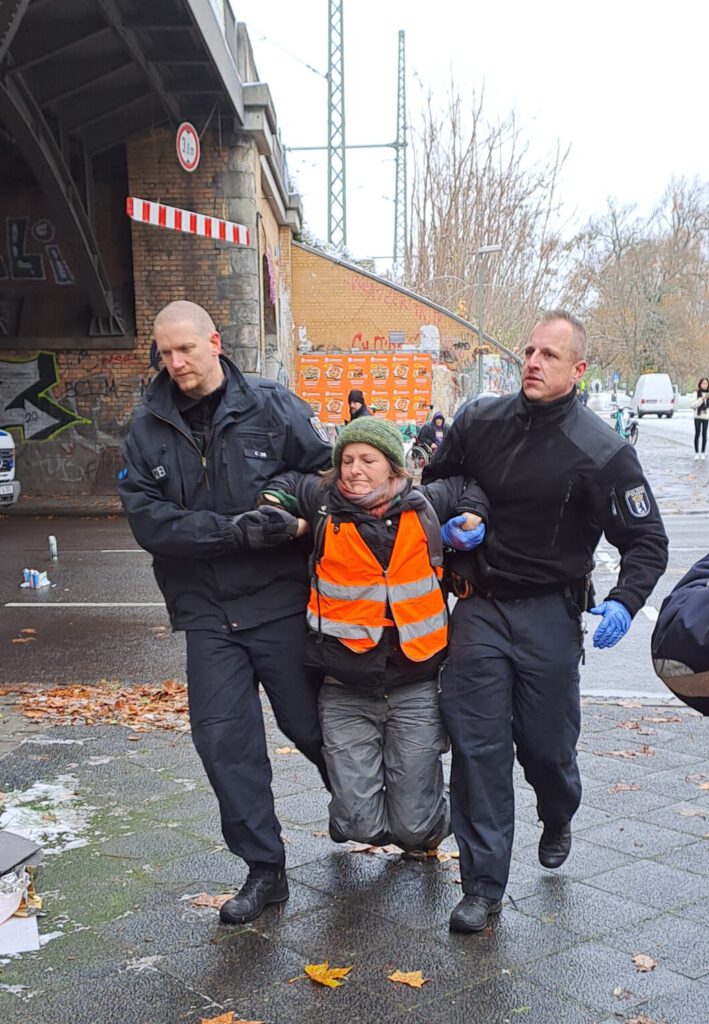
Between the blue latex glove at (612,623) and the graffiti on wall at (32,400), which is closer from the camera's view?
the blue latex glove at (612,623)

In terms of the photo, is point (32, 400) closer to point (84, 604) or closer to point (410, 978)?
point (84, 604)

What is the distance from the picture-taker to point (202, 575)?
3.98 m

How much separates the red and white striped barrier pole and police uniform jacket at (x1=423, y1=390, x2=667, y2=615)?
12661 millimetres

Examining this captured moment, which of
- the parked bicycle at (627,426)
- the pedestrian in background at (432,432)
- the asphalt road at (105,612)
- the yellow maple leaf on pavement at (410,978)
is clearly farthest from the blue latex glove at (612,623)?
the parked bicycle at (627,426)

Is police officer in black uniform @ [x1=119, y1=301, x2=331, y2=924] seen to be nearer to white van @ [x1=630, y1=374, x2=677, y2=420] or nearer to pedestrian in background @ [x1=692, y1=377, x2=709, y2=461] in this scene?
pedestrian in background @ [x1=692, y1=377, x2=709, y2=461]

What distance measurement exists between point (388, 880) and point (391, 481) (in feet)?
4.78

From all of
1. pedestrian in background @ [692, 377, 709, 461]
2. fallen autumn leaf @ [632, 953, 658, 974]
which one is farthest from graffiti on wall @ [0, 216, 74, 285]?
fallen autumn leaf @ [632, 953, 658, 974]

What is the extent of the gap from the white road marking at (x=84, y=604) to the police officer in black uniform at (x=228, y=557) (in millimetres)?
6352

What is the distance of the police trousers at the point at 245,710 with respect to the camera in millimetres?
3889

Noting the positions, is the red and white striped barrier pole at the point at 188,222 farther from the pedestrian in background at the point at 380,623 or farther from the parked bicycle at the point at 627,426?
the parked bicycle at the point at 627,426

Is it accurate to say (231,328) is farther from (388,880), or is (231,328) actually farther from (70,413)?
(388,880)

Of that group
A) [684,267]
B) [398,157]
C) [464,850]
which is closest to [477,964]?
[464,850]

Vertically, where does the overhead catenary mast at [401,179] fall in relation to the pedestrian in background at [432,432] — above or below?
above

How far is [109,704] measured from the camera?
6.77 m
